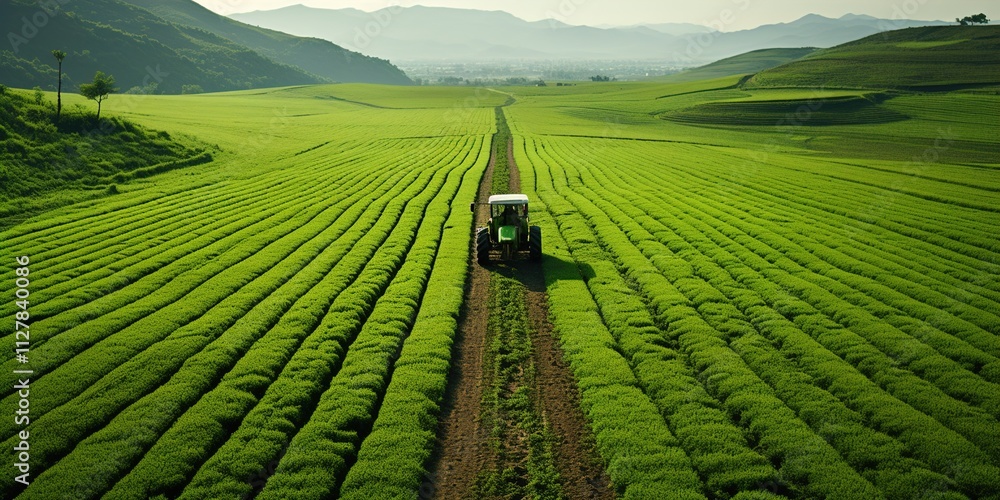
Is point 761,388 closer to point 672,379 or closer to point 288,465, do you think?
point 672,379

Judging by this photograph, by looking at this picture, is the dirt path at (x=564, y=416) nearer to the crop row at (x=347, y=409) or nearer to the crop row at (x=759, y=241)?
the crop row at (x=347, y=409)

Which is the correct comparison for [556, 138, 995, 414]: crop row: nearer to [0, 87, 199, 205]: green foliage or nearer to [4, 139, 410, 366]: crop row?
[4, 139, 410, 366]: crop row

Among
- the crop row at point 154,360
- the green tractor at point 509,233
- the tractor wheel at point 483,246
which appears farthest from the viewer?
the tractor wheel at point 483,246

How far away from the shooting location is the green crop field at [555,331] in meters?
12.0

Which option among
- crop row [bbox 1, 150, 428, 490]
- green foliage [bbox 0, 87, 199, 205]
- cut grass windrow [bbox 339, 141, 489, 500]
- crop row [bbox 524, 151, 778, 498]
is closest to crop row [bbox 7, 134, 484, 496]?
crop row [bbox 1, 150, 428, 490]

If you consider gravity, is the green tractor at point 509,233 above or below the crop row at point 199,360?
above

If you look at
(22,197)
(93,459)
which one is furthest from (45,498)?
(22,197)

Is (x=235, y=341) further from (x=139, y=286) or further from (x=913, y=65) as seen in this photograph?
(x=913, y=65)

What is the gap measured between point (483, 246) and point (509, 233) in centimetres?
141

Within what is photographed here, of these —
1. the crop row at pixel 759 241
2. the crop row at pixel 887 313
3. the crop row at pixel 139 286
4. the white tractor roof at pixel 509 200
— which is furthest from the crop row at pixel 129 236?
the crop row at pixel 887 313

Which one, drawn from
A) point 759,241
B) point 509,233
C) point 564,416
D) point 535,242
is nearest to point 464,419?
point 564,416

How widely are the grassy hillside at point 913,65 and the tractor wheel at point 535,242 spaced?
427 ft

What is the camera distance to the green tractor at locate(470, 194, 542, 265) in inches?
1029

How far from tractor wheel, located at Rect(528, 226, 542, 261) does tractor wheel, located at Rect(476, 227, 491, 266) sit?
1.93 meters
